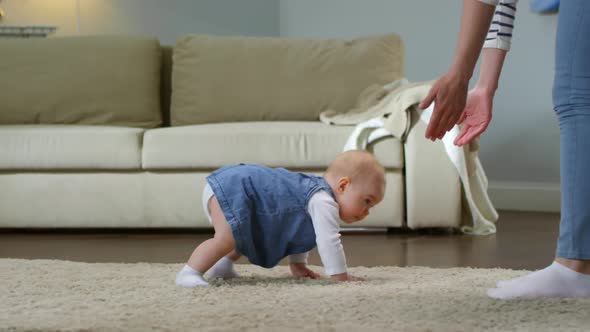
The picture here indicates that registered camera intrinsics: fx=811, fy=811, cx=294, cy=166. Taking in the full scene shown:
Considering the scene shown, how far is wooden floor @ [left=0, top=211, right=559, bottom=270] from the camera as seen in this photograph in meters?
2.42

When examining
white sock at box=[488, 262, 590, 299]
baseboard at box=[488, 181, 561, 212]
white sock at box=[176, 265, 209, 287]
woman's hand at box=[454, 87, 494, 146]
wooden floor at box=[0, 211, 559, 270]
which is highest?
woman's hand at box=[454, 87, 494, 146]

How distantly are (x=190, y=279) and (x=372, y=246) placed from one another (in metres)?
1.07

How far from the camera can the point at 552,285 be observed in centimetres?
154

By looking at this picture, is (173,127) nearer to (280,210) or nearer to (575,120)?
(280,210)

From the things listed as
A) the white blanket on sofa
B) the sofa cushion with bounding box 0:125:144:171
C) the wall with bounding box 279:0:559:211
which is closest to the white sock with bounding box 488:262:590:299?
the white blanket on sofa

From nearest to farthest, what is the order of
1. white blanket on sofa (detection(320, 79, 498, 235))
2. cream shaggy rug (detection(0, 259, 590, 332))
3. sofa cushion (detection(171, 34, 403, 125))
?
cream shaggy rug (detection(0, 259, 590, 332)), white blanket on sofa (detection(320, 79, 498, 235)), sofa cushion (detection(171, 34, 403, 125))

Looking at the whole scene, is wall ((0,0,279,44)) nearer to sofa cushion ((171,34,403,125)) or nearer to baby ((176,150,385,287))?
sofa cushion ((171,34,403,125))

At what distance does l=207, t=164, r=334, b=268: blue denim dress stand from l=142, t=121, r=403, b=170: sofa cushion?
4.17 ft

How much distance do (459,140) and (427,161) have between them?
1481 millimetres

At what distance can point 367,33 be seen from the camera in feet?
16.0

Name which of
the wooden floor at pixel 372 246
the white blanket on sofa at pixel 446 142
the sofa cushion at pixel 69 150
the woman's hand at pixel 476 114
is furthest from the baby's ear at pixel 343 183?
the sofa cushion at pixel 69 150

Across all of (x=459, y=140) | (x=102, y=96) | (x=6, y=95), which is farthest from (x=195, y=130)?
(x=459, y=140)

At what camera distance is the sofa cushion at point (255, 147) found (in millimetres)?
3125

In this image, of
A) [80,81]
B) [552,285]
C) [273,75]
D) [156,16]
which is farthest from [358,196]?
[156,16]
